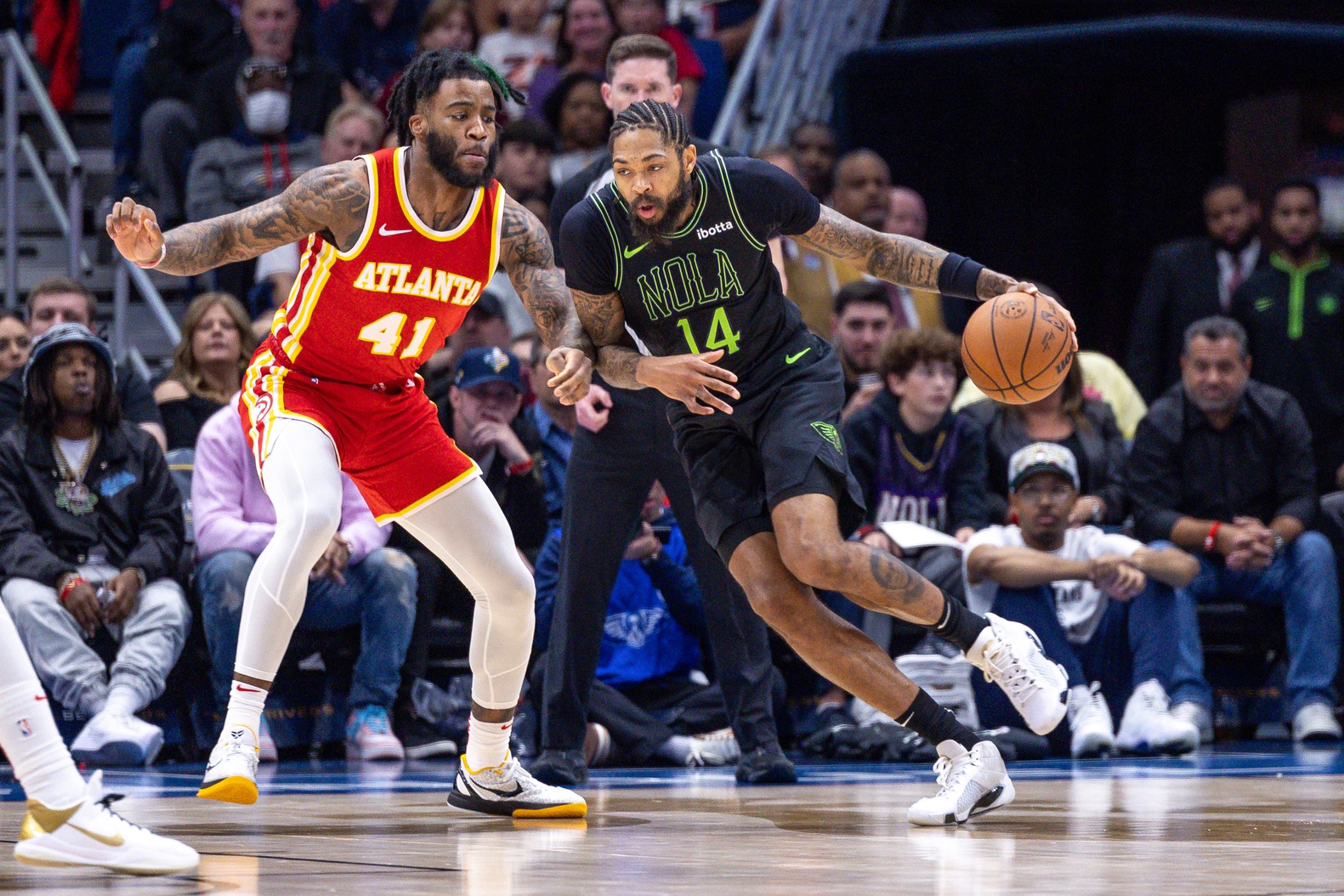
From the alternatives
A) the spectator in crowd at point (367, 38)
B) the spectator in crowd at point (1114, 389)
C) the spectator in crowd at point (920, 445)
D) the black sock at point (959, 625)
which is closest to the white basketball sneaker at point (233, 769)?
the black sock at point (959, 625)

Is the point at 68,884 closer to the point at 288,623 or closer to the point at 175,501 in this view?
the point at 288,623

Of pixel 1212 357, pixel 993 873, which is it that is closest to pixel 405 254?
pixel 993 873

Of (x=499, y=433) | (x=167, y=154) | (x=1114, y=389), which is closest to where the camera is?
(x=499, y=433)

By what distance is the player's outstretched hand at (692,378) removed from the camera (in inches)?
172

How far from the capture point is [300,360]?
472 cm

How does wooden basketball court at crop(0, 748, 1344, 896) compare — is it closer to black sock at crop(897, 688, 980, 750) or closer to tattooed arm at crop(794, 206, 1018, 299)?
black sock at crop(897, 688, 980, 750)

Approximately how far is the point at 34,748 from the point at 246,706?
1.08m

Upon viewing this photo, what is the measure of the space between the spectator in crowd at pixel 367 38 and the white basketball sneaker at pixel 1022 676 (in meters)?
6.97

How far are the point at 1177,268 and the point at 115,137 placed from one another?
5897mm

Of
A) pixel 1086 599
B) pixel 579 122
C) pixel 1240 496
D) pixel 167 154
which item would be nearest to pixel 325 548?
pixel 1086 599

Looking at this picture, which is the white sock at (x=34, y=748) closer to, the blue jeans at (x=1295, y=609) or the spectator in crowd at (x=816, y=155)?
the blue jeans at (x=1295, y=609)

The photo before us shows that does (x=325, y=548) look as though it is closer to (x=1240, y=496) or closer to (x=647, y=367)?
(x=647, y=367)

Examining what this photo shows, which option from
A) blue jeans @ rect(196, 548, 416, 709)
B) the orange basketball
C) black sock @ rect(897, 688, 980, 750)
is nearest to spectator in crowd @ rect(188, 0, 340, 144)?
blue jeans @ rect(196, 548, 416, 709)

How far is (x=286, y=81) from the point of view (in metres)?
9.46
